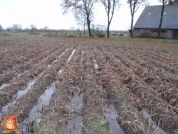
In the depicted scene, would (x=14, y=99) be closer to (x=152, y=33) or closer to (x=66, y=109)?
(x=66, y=109)

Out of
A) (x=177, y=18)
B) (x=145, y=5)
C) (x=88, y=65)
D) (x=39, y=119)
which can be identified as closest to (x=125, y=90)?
(x=39, y=119)

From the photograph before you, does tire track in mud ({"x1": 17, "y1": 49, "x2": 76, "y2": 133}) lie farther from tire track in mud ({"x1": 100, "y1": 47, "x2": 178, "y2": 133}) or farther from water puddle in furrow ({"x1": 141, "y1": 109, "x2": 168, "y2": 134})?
tire track in mud ({"x1": 100, "y1": 47, "x2": 178, "y2": 133})

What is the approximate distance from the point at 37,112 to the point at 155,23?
41.5 metres

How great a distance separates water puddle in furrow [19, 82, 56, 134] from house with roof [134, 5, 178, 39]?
120 feet

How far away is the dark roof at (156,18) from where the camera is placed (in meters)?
41.3

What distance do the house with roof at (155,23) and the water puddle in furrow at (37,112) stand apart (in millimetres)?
36659

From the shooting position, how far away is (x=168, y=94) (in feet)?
20.9

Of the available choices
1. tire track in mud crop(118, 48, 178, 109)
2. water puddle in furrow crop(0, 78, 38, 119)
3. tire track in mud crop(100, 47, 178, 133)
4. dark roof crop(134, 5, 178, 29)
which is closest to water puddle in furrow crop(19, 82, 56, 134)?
water puddle in furrow crop(0, 78, 38, 119)

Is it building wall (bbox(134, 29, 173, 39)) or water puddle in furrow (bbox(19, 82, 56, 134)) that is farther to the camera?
building wall (bbox(134, 29, 173, 39))

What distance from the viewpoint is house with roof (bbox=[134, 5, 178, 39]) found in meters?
40.6

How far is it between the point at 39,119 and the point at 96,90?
235cm

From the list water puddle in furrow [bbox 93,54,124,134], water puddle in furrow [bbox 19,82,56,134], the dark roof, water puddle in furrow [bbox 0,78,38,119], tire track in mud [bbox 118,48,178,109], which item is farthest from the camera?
the dark roof

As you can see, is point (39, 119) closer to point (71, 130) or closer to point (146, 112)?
point (71, 130)

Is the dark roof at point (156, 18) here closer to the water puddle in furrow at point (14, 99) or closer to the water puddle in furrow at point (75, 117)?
the water puddle in furrow at point (14, 99)
